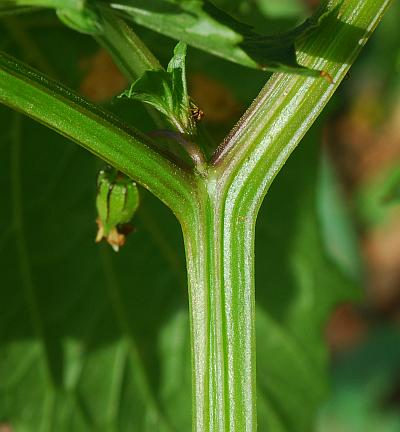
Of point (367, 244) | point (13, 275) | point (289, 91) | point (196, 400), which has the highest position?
point (367, 244)

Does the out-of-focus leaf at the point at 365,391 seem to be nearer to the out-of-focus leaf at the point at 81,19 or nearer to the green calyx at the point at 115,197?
the green calyx at the point at 115,197

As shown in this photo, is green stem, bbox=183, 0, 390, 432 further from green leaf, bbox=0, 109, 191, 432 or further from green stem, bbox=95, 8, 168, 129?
green leaf, bbox=0, 109, 191, 432

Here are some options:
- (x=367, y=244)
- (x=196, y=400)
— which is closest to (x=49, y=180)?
(x=196, y=400)

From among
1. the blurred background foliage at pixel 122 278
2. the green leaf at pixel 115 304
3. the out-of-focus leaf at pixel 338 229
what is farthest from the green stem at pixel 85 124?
the out-of-focus leaf at pixel 338 229

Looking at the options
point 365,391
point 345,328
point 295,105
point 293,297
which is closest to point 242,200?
point 295,105

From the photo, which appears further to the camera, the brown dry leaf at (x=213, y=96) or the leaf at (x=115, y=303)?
the brown dry leaf at (x=213, y=96)

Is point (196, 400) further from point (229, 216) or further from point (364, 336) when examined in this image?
point (364, 336)
